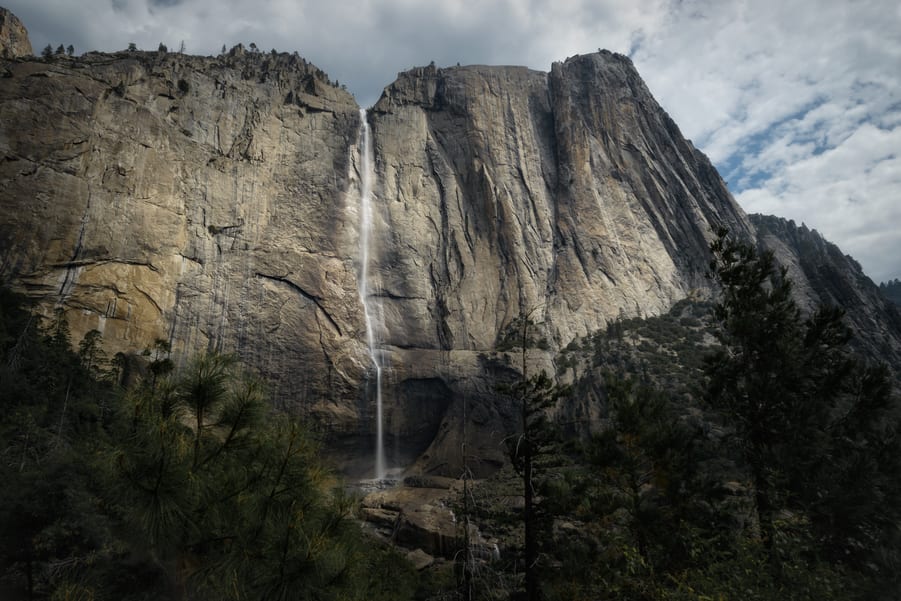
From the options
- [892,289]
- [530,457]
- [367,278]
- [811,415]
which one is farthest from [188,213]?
[892,289]

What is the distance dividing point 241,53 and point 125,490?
57506 millimetres

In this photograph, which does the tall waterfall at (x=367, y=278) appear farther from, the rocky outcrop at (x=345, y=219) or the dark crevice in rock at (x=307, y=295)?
the dark crevice in rock at (x=307, y=295)

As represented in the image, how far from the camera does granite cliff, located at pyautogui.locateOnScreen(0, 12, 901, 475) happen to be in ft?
115

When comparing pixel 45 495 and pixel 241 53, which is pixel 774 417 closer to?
pixel 45 495

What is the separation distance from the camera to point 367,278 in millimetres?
45344

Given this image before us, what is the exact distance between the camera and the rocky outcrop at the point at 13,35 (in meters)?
56.4

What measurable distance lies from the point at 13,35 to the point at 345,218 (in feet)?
159

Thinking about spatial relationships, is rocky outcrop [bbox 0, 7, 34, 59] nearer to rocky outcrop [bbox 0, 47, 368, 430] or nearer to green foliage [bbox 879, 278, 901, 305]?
rocky outcrop [bbox 0, 47, 368, 430]

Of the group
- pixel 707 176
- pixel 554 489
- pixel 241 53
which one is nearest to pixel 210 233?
pixel 241 53

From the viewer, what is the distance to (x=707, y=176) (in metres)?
66.6

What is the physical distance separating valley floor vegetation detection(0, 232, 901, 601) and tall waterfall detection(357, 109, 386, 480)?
1478 centimetres

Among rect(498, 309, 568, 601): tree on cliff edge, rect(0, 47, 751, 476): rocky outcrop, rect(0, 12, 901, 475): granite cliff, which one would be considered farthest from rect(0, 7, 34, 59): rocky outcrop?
rect(498, 309, 568, 601): tree on cliff edge

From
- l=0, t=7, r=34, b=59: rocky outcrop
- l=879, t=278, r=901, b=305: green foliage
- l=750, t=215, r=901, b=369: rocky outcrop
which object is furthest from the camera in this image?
l=879, t=278, r=901, b=305: green foliage

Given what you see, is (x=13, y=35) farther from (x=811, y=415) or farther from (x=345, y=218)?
(x=811, y=415)
